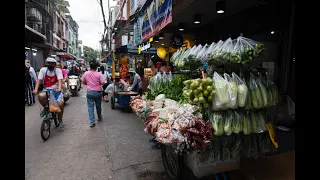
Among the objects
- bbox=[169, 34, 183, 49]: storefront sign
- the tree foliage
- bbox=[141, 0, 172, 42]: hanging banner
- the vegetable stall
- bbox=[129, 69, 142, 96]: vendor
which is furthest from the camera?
the tree foliage

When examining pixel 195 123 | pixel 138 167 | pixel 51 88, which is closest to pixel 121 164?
pixel 138 167

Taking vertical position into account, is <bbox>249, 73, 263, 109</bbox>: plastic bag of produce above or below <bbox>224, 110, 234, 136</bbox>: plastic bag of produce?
above

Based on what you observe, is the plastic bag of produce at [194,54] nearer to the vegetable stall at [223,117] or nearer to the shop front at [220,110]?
the shop front at [220,110]

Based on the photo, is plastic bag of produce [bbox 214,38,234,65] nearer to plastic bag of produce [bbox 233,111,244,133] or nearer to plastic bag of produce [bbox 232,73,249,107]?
plastic bag of produce [bbox 232,73,249,107]

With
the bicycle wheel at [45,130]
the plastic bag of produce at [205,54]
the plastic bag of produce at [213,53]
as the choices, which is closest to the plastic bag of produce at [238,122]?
the plastic bag of produce at [213,53]

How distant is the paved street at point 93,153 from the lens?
4192 mm

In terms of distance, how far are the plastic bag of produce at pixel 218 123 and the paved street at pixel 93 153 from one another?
1.58 meters

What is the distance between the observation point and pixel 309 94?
1607mm

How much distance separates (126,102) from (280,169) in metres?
6.99

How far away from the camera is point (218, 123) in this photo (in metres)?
2.97

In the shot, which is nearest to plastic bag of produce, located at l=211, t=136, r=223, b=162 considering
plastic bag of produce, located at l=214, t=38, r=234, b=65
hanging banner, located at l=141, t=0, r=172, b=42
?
plastic bag of produce, located at l=214, t=38, r=234, b=65

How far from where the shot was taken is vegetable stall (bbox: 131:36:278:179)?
2.87 metres

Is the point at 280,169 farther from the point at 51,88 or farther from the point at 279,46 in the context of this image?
the point at 51,88

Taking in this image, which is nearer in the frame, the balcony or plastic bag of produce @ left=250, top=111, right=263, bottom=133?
plastic bag of produce @ left=250, top=111, right=263, bottom=133
